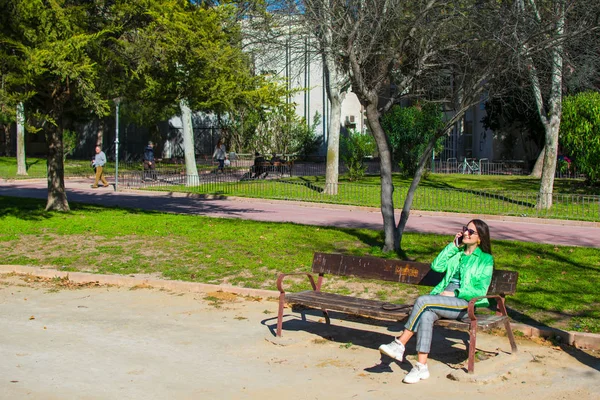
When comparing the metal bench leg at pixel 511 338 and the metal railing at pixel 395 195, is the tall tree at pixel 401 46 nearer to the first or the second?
the metal bench leg at pixel 511 338

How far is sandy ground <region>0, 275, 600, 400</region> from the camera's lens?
20.6 ft

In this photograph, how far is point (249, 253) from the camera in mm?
12883

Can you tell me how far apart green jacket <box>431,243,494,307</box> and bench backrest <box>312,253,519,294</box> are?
7.2 inches

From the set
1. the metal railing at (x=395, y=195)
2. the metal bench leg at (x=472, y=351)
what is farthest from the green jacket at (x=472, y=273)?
the metal railing at (x=395, y=195)

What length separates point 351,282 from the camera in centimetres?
1079

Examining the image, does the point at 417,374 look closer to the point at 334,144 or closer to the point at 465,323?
the point at 465,323

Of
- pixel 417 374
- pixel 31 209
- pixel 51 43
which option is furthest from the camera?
pixel 31 209

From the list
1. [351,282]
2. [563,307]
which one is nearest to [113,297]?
[351,282]

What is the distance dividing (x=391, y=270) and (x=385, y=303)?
1.91ft

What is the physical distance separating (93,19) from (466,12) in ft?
26.3

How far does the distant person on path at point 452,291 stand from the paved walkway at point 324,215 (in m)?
8.87

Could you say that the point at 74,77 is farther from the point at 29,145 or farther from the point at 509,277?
the point at 29,145

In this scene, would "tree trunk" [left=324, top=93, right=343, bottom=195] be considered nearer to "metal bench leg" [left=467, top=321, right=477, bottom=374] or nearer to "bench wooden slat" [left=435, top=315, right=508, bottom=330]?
"bench wooden slat" [left=435, top=315, right=508, bottom=330]

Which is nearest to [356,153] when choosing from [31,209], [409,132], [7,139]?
[409,132]
